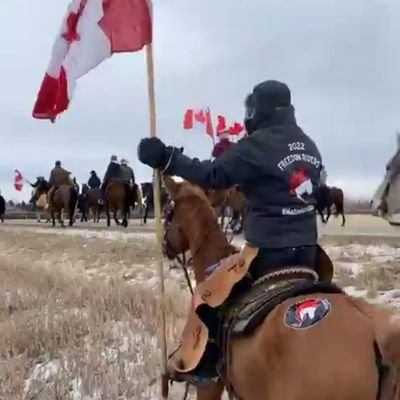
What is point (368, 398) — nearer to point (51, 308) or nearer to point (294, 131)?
point (294, 131)

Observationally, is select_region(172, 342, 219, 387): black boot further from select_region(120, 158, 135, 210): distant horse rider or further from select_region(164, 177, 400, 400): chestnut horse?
select_region(120, 158, 135, 210): distant horse rider

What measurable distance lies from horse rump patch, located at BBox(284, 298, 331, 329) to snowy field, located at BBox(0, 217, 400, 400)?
2986mm

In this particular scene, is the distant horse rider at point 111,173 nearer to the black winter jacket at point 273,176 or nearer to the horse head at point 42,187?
the horse head at point 42,187

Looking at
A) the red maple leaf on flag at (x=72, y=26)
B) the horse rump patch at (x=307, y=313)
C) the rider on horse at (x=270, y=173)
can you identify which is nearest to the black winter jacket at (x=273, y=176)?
the rider on horse at (x=270, y=173)

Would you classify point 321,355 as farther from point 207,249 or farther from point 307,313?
point 207,249

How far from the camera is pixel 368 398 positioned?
3.92 m

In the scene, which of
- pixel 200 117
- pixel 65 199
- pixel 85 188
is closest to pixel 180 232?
pixel 200 117

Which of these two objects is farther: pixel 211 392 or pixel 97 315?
pixel 97 315

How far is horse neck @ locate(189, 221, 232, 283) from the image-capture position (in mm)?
5891

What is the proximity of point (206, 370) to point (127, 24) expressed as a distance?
2.81 metres

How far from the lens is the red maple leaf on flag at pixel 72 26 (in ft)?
21.7

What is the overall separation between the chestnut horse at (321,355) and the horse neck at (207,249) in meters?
1.06

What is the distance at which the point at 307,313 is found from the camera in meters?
4.21

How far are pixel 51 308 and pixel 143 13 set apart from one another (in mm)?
5198
